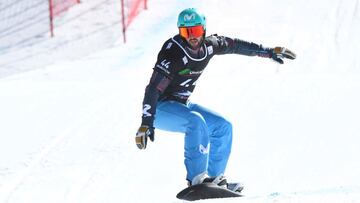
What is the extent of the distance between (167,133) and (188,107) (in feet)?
9.51

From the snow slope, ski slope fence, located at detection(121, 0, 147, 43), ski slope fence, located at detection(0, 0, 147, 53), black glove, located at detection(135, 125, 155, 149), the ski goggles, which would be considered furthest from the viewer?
ski slope fence, located at detection(121, 0, 147, 43)

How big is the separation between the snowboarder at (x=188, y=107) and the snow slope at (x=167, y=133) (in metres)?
0.51

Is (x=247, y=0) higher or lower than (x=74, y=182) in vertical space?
higher

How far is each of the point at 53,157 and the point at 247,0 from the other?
11.2 meters

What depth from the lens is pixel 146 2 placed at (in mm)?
18844

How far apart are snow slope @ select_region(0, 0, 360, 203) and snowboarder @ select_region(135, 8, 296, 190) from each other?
20.1 inches

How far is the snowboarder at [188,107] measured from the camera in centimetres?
573

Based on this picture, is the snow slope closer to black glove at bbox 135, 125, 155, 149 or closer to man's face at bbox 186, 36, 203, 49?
black glove at bbox 135, 125, 155, 149

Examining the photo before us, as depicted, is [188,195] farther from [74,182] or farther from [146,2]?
[146,2]

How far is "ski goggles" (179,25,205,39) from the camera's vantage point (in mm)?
5844

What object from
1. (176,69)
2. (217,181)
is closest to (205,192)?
(217,181)

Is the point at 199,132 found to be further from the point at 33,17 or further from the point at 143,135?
the point at 33,17

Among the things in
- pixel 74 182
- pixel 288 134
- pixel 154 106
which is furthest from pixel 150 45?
pixel 154 106

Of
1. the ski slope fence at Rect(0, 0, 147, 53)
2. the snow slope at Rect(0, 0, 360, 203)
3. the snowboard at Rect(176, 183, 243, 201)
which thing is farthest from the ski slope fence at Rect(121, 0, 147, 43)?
the snowboard at Rect(176, 183, 243, 201)
